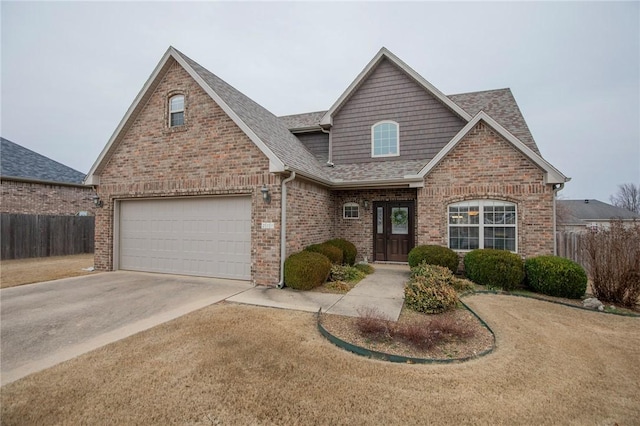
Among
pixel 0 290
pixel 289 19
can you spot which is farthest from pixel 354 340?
pixel 289 19

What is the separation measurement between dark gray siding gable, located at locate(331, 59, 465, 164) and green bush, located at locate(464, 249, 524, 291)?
5.31m

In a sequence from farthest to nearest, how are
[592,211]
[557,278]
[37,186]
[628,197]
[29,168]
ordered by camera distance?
1. [628,197]
2. [592,211]
3. [29,168]
4. [37,186]
5. [557,278]

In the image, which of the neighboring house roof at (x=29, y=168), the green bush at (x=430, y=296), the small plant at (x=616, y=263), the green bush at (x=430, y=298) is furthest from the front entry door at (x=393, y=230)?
the neighboring house roof at (x=29, y=168)

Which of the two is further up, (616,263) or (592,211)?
(592,211)

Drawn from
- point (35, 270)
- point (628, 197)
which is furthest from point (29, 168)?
point (628, 197)

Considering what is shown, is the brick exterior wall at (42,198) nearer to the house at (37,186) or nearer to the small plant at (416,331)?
the house at (37,186)

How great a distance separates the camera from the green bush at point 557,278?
6.98 metres

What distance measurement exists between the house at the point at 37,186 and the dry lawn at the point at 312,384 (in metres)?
17.1

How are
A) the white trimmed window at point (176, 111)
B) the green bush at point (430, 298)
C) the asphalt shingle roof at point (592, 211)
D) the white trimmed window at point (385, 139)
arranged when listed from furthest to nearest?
the asphalt shingle roof at point (592, 211)
the white trimmed window at point (385, 139)
the white trimmed window at point (176, 111)
the green bush at point (430, 298)

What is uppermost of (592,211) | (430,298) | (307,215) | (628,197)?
(628,197)

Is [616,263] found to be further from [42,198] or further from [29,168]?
[29,168]

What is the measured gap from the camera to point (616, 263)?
668 centimetres

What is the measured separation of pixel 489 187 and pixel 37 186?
2280cm

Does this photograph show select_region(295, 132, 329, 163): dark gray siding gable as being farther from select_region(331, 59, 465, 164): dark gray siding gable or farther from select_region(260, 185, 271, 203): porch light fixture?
select_region(260, 185, 271, 203): porch light fixture
